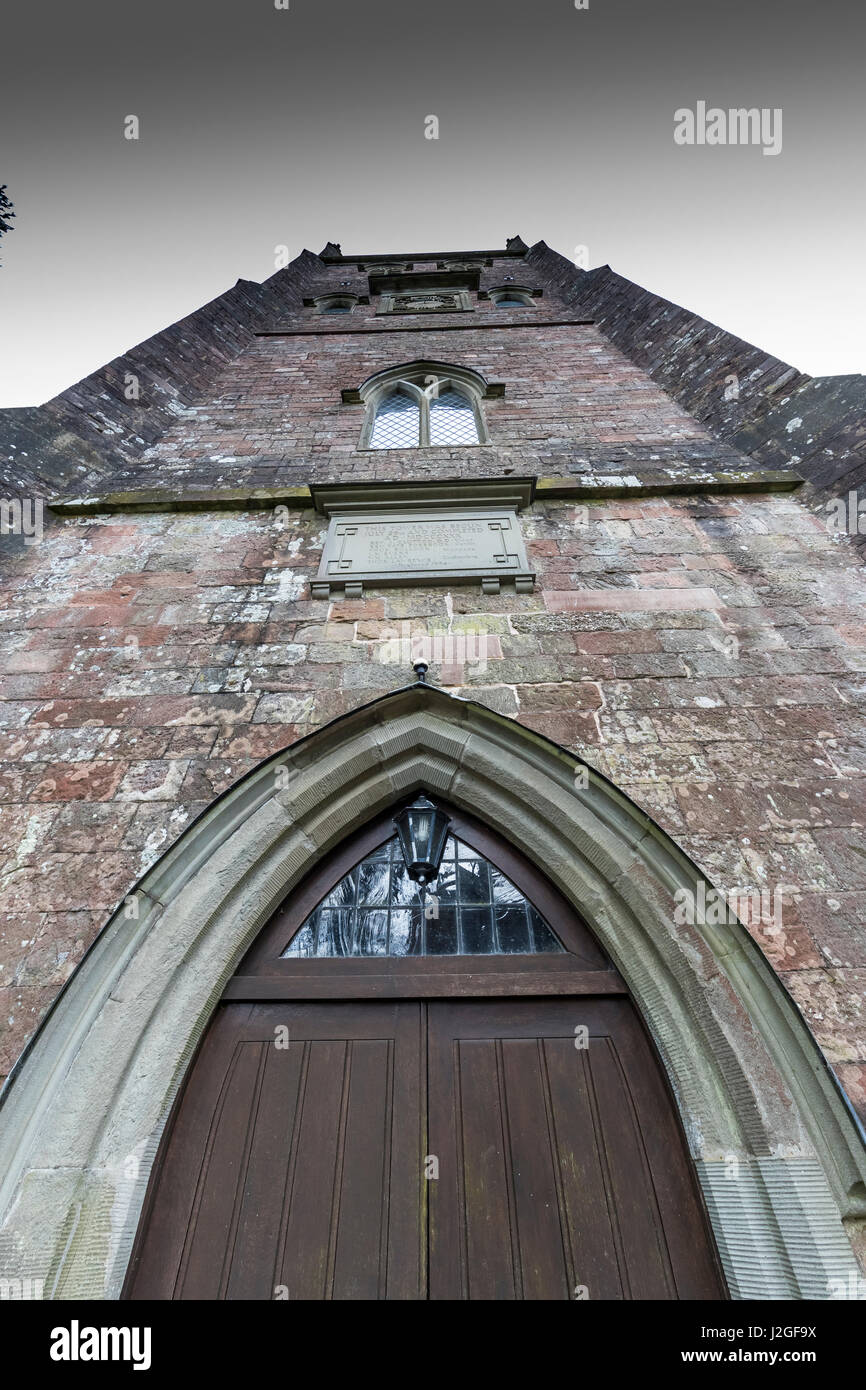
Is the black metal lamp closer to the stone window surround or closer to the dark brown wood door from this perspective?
the dark brown wood door

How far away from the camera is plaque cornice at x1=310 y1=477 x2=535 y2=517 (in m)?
4.79

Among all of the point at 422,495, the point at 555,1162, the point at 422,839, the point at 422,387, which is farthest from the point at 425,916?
the point at 422,387

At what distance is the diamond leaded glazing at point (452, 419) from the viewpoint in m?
6.43

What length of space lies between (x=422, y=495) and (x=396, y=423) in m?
2.30

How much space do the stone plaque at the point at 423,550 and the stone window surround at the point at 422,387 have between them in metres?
1.80

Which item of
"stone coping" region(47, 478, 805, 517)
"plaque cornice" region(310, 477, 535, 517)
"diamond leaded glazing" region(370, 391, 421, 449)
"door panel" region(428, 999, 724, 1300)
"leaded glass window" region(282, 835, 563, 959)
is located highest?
"diamond leaded glazing" region(370, 391, 421, 449)

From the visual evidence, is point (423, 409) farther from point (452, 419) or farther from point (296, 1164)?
point (296, 1164)

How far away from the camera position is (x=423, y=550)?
14.7 feet

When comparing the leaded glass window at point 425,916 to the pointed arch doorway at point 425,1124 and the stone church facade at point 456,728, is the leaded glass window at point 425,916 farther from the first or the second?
the stone church facade at point 456,728

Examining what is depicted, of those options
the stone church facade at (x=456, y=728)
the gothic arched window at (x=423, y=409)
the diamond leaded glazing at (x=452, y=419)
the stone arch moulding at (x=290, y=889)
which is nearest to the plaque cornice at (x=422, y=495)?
the stone church facade at (x=456, y=728)

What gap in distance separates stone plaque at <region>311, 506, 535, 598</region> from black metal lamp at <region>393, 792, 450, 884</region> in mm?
1558

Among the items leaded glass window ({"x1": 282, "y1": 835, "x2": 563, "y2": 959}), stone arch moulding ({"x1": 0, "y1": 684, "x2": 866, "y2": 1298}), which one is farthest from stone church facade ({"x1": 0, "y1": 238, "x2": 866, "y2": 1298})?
leaded glass window ({"x1": 282, "y1": 835, "x2": 563, "y2": 959})
